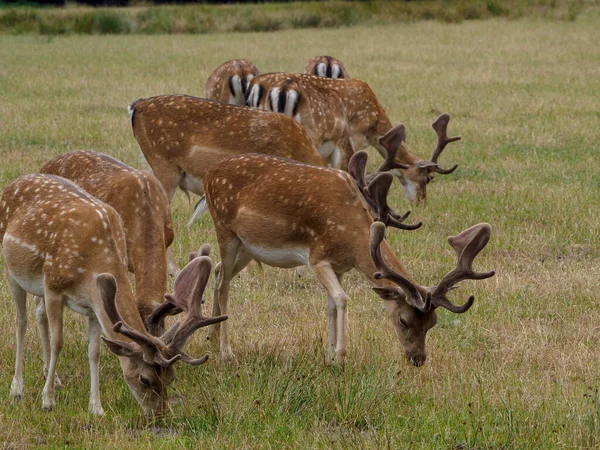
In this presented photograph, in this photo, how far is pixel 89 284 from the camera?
483 cm

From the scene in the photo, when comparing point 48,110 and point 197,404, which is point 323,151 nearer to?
point 197,404

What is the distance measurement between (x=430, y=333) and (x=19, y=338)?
2289 mm

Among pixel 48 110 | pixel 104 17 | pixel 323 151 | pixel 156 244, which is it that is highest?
pixel 156 244

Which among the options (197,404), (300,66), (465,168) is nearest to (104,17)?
(300,66)

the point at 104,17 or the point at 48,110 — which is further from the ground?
the point at 48,110

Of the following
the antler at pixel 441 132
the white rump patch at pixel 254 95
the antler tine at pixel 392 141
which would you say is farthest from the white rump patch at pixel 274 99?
the antler at pixel 441 132

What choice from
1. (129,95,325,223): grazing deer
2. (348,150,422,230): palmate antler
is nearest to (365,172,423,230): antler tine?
(348,150,422,230): palmate antler

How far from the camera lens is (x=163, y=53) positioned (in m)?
23.6

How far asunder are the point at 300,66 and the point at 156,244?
1557cm

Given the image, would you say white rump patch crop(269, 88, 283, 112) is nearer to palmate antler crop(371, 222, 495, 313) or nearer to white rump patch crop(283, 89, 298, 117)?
white rump patch crop(283, 89, 298, 117)

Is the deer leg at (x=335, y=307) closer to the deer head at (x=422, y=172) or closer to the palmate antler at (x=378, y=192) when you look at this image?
the palmate antler at (x=378, y=192)

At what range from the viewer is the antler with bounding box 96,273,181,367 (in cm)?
441

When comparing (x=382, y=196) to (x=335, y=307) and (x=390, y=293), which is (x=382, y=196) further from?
(x=390, y=293)

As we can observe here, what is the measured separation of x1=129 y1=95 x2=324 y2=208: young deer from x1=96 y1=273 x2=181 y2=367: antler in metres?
3.30
